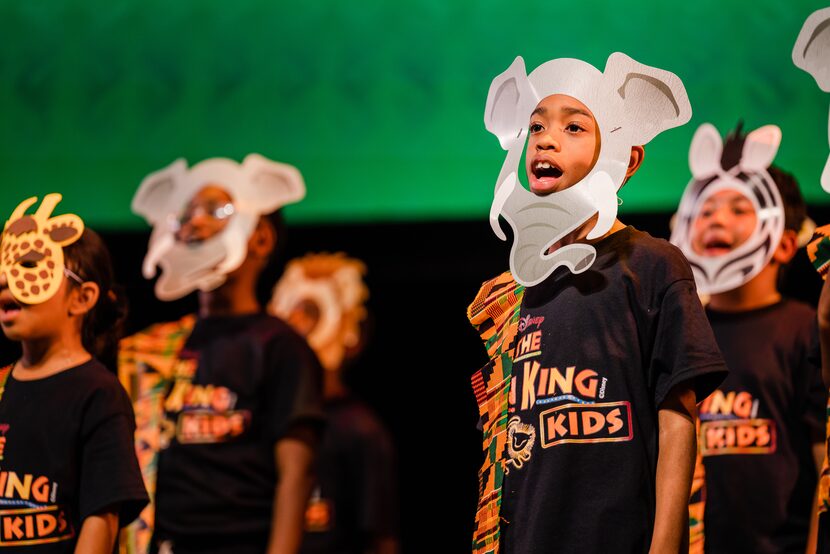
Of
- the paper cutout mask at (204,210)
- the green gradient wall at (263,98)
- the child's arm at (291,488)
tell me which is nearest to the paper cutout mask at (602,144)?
the child's arm at (291,488)

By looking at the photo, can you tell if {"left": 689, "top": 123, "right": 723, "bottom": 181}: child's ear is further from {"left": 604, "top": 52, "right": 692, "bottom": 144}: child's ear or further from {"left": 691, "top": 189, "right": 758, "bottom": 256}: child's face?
{"left": 604, "top": 52, "right": 692, "bottom": 144}: child's ear

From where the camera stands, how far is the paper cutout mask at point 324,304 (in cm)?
621

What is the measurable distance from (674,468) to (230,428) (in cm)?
193

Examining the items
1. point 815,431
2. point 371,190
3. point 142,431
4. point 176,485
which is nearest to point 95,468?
point 176,485

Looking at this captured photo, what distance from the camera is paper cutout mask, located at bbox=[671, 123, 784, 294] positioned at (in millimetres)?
3635

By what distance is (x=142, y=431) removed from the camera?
4.28 m

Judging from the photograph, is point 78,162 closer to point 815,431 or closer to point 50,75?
point 50,75

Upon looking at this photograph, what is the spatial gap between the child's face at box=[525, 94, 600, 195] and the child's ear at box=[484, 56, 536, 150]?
0.06 metres

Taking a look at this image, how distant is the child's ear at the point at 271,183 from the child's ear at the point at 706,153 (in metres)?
1.41


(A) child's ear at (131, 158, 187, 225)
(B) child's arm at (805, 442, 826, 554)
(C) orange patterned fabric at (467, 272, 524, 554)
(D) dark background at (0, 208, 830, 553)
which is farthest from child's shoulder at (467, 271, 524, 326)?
(D) dark background at (0, 208, 830, 553)

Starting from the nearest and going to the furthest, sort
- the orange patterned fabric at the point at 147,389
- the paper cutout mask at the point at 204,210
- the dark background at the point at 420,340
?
the orange patterned fabric at the point at 147,389 < the paper cutout mask at the point at 204,210 < the dark background at the point at 420,340

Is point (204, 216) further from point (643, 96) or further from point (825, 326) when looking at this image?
point (825, 326)

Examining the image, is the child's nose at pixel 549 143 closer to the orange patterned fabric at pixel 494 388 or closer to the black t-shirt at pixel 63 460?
the orange patterned fabric at pixel 494 388

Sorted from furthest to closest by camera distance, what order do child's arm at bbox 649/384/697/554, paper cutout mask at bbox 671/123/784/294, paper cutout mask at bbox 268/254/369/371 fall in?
paper cutout mask at bbox 268/254/369/371
paper cutout mask at bbox 671/123/784/294
child's arm at bbox 649/384/697/554
